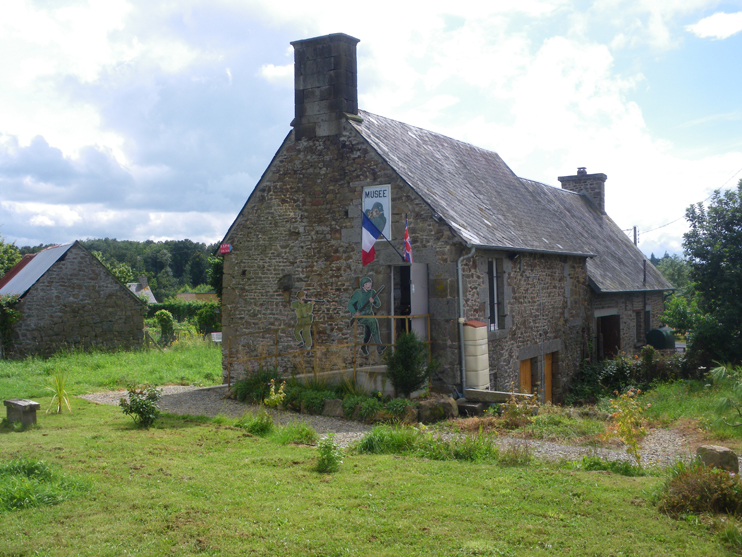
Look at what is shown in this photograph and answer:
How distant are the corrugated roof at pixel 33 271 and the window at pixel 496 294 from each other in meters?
14.7

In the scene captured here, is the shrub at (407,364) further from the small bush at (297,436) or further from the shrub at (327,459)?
the shrub at (327,459)

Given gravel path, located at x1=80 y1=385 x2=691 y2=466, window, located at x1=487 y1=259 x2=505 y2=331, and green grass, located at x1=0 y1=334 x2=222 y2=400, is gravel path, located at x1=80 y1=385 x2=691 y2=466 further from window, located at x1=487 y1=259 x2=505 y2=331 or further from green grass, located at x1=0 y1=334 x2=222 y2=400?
window, located at x1=487 y1=259 x2=505 y2=331

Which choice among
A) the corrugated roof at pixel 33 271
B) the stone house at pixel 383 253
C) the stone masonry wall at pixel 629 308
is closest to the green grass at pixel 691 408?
the stone house at pixel 383 253

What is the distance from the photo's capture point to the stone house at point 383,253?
Result: 459 inches

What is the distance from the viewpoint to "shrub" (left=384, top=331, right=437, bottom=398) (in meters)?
10.7

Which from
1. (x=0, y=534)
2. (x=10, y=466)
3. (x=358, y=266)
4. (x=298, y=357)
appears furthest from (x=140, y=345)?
(x=0, y=534)

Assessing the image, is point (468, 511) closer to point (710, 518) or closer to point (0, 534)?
point (710, 518)

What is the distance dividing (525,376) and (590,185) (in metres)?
15.1

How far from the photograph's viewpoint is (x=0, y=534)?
4.99 metres

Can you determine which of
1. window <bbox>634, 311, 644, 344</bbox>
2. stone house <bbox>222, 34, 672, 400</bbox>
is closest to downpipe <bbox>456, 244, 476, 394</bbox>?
stone house <bbox>222, 34, 672, 400</bbox>

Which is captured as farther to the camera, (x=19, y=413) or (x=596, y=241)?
(x=596, y=241)

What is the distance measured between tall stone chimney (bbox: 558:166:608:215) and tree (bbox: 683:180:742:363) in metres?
10.5

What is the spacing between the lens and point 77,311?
20344 mm

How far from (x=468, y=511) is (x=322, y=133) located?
31.9 ft
